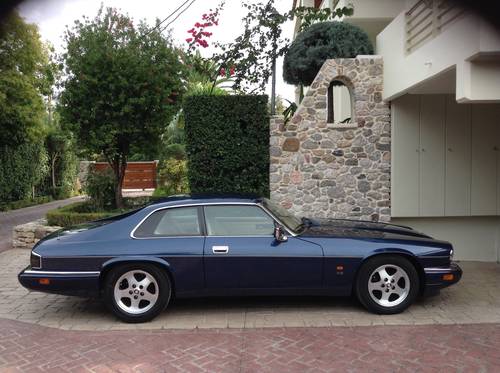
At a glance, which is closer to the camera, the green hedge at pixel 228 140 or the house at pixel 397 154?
the house at pixel 397 154

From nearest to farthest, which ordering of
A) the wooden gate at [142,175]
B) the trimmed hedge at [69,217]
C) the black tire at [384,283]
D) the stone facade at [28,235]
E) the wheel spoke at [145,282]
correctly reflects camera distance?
the wheel spoke at [145,282]
the black tire at [384,283]
the stone facade at [28,235]
the trimmed hedge at [69,217]
the wooden gate at [142,175]

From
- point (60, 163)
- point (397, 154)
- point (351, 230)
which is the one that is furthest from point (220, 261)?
point (60, 163)

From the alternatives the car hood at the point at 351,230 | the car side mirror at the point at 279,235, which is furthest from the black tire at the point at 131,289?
the car hood at the point at 351,230

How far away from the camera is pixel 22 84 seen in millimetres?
14180

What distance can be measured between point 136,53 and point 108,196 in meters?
3.42

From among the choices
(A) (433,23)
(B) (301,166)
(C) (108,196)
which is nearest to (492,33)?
(A) (433,23)

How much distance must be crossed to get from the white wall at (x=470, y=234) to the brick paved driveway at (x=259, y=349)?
4136 mm

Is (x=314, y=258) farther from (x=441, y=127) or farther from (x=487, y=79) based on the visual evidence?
(x=441, y=127)

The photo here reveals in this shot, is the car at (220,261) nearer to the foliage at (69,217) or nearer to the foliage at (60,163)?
the foliage at (69,217)

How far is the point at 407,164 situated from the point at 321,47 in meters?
2.86

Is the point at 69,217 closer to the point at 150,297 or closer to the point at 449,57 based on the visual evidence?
the point at 150,297

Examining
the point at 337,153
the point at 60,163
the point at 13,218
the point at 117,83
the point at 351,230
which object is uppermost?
the point at 117,83

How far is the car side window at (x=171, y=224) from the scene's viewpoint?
17.5 feet

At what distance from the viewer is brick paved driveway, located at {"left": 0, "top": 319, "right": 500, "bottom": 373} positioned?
13.4ft
